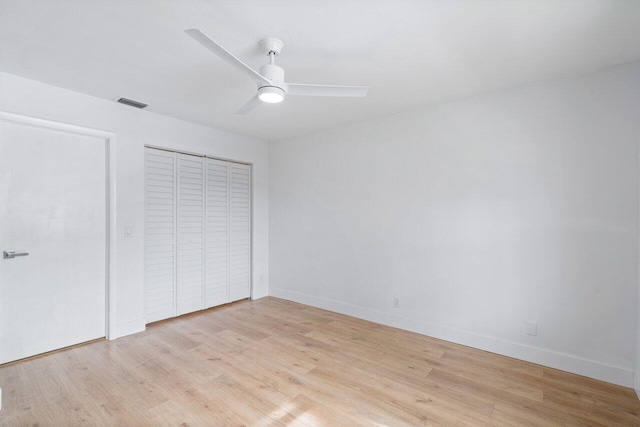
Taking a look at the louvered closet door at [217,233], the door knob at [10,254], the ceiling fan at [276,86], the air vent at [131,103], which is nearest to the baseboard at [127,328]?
the louvered closet door at [217,233]

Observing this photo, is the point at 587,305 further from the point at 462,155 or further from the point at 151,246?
the point at 151,246

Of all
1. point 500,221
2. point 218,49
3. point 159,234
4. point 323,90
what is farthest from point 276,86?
point 159,234

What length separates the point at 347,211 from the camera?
155 inches

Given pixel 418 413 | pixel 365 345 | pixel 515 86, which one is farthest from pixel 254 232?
pixel 515 86

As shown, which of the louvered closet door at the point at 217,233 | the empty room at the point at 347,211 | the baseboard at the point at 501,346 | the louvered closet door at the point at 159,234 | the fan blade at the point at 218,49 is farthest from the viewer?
the louvered closet door at the point at 217,233

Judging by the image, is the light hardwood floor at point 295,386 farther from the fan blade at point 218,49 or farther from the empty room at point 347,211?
the fan blade at point 218,49

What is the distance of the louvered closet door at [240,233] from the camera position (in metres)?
4.40

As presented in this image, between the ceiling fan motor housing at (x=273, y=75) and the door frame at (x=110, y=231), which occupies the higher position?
the ceiling fan motor housing at (x=273, y=75)

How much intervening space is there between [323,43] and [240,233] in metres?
3.08

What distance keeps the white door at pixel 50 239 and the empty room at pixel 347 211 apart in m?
0.02

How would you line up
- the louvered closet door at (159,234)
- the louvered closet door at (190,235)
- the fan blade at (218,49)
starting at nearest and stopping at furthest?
the fan blade at (218,49) < the louvered closet door at (159,234) < the louvered closet door at (190,235)

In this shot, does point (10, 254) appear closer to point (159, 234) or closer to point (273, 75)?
point (159, 234)

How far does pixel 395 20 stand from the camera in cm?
184

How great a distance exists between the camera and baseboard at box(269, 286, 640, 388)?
2.34 meters
